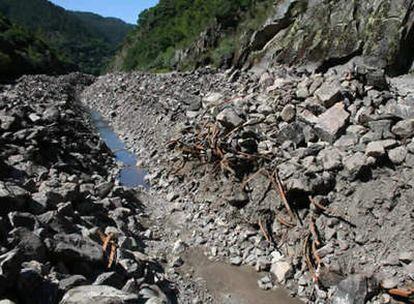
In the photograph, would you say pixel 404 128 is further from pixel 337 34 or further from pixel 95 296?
pixel 337 34

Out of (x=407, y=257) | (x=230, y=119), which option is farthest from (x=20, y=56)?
(x=407, y=257)

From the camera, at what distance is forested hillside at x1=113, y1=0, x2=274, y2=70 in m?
30.2

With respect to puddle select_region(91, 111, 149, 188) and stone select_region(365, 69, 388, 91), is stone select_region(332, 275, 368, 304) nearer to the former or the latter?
stone select_region(365, 69, 388, 91)

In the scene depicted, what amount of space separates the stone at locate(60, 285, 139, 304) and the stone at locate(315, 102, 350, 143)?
6.01 metres

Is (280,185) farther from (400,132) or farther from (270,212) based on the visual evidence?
(400,132)

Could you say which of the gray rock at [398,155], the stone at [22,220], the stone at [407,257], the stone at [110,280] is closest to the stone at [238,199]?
the gray rock at [398,155]

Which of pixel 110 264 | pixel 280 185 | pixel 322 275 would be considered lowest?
pixel 322 275

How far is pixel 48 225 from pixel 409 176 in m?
6.24

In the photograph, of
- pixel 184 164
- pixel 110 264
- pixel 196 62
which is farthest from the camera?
pixel 196 62

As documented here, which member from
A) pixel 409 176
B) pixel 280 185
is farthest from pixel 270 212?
pixel 409 176

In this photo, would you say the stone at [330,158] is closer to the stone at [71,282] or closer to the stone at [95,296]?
the stone at [95,296]

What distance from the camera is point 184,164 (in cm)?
1366

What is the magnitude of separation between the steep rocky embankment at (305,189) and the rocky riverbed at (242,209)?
0.09 ft

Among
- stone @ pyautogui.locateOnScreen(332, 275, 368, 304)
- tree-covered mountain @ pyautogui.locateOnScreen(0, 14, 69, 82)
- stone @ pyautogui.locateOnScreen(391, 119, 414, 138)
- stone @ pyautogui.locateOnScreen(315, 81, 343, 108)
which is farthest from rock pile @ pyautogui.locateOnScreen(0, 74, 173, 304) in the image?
tree-covered mountain @ pyautogui.locateOnScreen(0, 14, 69, 82)
